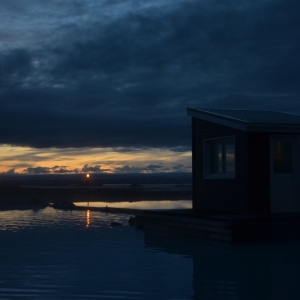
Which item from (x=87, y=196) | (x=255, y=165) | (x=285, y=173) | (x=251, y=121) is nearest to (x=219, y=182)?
(x=255, y=165)

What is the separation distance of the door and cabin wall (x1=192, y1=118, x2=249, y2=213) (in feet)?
2.94

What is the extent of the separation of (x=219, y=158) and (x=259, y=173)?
2126 millimetres

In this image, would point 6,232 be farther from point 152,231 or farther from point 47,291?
point 47,291

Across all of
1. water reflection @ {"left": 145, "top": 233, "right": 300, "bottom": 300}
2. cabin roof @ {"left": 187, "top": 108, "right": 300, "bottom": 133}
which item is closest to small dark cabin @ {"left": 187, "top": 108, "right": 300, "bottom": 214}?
cabin roof @ {"left": 187, "top": 108, "right": 300, "bottom": 133}

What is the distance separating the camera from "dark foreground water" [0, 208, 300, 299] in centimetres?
788

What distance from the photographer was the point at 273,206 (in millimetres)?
14250

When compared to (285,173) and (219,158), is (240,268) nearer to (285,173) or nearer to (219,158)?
(285,173)

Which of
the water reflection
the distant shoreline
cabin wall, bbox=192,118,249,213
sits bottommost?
the water reflection

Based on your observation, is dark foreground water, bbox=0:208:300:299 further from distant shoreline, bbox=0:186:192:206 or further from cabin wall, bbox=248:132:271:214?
distant shoreline, bbox=0:186:192:206

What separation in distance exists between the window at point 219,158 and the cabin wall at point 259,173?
0.90 metres

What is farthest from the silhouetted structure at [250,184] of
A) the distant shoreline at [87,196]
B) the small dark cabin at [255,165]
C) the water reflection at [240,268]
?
the distant shoreline at [87,196]

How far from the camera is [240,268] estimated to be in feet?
33.1

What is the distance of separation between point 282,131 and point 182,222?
4111 mm

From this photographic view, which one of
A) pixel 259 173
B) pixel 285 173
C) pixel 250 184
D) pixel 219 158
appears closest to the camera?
pixel 250 184
